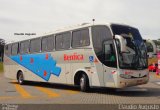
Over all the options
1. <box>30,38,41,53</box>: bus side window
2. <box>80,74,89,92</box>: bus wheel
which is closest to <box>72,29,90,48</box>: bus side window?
<box>80,74,89,92</box>: bus wheel

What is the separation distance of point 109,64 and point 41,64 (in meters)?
7.11

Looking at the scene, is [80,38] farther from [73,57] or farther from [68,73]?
[68,73]

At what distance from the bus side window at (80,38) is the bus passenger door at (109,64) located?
1393 millimetres

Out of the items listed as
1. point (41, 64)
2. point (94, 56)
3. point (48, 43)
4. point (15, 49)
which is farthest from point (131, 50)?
point (15, 49)

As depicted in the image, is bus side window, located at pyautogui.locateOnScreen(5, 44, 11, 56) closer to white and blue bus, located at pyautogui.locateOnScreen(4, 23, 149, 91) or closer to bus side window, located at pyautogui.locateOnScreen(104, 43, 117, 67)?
white and blue bus, located at pyautogui.locateOnScreen(4, 23, 149, 91)

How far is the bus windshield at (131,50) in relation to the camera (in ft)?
50.9

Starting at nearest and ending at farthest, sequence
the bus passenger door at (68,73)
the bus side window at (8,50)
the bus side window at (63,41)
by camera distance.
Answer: the bus passenger door at (68,73) < the bus side window at (63,41) < the bus side window at (8,50)

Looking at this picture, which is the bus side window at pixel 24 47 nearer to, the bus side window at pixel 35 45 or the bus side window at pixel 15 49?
the bus side window at pixel 35 45

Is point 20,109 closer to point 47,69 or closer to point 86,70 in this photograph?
point 86,70

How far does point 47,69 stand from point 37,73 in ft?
5.67

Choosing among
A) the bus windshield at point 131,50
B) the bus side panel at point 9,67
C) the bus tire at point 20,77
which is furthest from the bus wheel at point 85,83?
the bus side panel at point 9,67

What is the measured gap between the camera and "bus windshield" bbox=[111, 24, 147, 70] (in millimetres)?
15508

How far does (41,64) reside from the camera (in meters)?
21.9

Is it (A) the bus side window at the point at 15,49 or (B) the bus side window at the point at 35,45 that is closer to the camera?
(B) the bus side window at the point at 35,45
